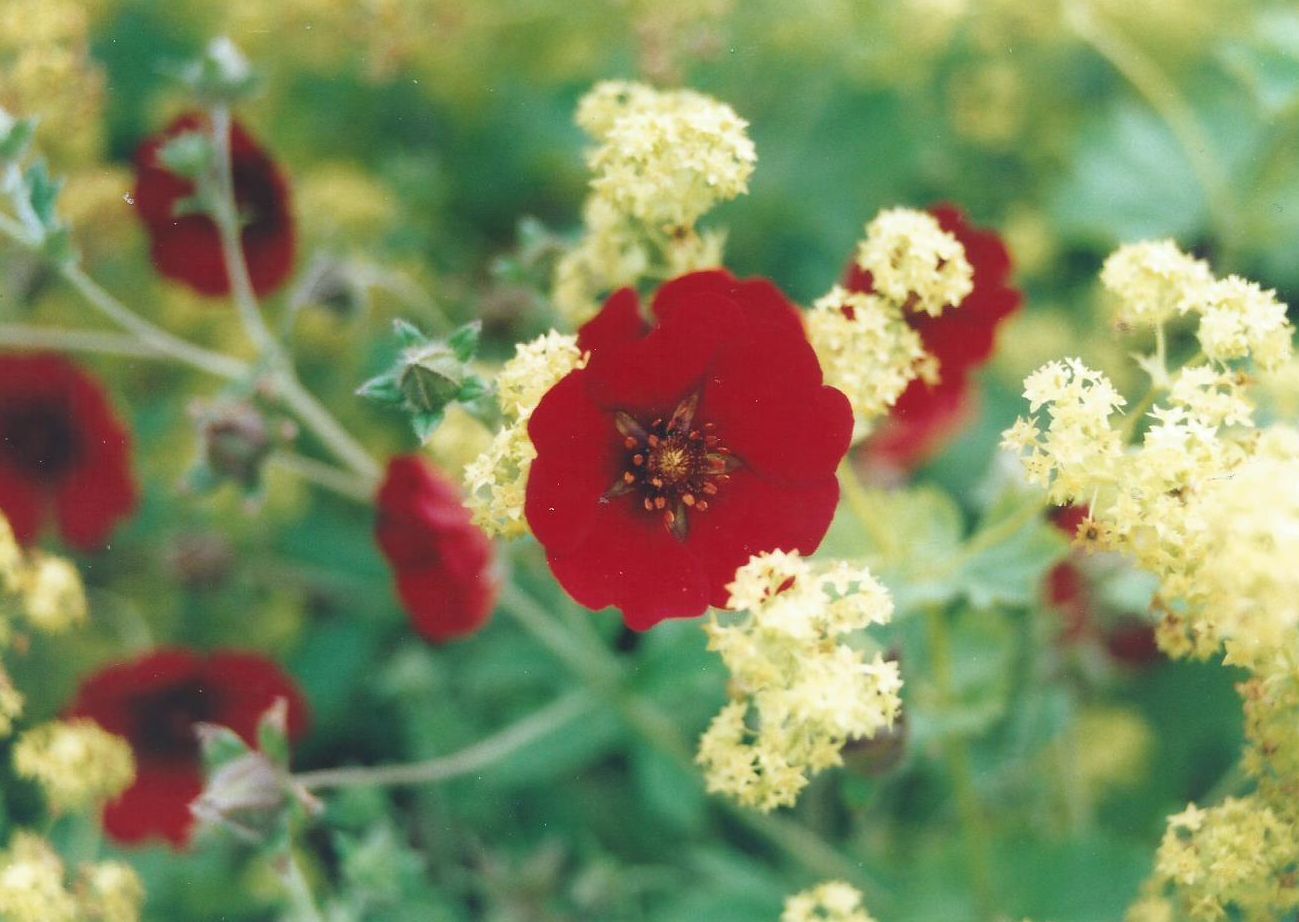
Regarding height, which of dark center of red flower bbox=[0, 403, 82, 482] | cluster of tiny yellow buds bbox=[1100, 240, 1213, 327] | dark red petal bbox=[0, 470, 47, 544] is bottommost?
cluster of tiny yellow buds bbox=[1100, 240, 1213, 327]

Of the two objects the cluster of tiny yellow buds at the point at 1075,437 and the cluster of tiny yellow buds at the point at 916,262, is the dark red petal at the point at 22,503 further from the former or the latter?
the cluster of tiny yellow buds at the point at 1075,437

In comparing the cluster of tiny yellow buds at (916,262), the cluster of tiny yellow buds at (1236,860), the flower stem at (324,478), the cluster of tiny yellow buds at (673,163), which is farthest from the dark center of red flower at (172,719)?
the cluster of tiny yellow buds at (1236,860)

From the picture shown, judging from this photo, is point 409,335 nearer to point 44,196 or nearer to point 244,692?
point 44,196

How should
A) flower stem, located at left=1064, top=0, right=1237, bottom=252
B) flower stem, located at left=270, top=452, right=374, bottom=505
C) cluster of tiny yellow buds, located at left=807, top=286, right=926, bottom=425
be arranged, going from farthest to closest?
flower stem, located at left=1064, top=0, right=1237, bottom=252
flower stem, located at left=270, top=452, right=374, bottom=505
cluster of tiny yellow buds, located at left=807, top=286, right=926, bottom=425

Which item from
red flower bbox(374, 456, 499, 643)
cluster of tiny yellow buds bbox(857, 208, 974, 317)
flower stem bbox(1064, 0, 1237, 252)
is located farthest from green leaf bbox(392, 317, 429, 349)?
flower stem bbox(1064, 0, 1237, 252)

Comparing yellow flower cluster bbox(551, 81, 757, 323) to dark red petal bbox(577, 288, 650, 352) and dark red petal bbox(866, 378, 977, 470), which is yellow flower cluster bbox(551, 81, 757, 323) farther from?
dark red petal bbox(866, 378, 977, 470)
